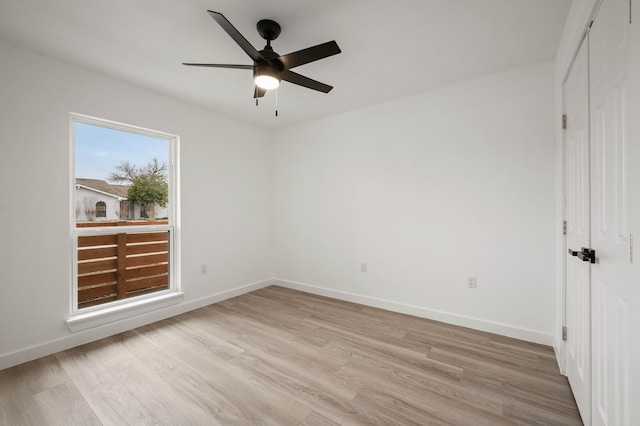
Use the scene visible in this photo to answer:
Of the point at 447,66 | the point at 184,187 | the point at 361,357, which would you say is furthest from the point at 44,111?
the point at 447,66

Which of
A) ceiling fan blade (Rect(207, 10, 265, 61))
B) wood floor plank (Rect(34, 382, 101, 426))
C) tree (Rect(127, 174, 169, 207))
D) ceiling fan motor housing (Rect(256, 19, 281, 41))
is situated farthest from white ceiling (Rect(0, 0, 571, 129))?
wood floor plank (Rect(34, 382, 101, 426))

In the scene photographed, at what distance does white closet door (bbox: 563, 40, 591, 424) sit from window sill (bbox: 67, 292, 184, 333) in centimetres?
369

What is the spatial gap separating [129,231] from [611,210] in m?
3.86

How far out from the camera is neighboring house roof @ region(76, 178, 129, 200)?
2.69 metres

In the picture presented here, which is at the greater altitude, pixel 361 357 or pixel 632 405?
pixel 632 405

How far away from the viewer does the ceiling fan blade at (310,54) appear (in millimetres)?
1676

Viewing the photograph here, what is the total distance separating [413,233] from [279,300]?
2022mm

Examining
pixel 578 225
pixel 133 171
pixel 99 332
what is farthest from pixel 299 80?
pixel 99 332

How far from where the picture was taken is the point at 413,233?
3203 mm

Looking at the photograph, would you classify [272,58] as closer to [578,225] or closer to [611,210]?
[611,210]

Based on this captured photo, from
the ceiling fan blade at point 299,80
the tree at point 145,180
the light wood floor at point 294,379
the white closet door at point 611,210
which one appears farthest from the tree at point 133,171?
the white closet door at point 611,210

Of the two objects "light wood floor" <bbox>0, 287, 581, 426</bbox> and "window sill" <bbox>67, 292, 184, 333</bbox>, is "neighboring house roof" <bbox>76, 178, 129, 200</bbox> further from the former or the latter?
"light wood floor" <bbox>0, 287, 581, 426</bbox>

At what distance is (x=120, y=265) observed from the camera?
10.0 ft

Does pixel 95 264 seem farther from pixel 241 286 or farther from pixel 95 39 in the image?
pixel 95 39
